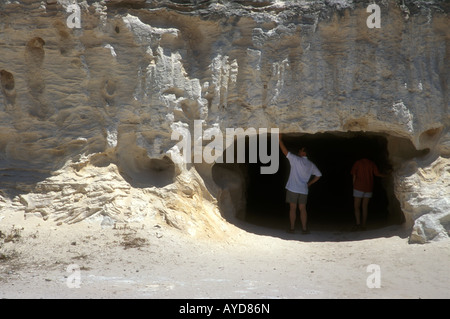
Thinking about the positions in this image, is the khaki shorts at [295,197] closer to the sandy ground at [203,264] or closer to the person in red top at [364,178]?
the sandy ground at [203,264]

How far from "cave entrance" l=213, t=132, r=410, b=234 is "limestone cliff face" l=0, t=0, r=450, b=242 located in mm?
932

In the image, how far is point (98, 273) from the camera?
538 centimetres

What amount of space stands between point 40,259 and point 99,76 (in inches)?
88.6

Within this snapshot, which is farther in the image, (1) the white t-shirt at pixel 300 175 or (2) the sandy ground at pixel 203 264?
(1) the white t-shirt at pixel 300 175

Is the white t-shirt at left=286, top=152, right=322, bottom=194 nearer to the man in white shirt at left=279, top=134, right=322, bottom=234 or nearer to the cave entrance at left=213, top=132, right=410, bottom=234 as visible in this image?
the man in white shirt at left=279, top=134, right=322, bottom=234

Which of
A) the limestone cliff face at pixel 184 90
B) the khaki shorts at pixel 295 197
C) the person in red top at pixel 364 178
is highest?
the limestone cliff face at pixel 184 90

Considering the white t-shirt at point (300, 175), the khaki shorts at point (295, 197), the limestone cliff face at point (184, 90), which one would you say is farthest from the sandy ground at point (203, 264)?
the white t-shirt at point (300, 175)

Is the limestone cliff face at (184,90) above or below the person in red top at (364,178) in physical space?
above

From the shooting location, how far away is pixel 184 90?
6809 millimetres

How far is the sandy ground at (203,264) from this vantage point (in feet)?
16.0

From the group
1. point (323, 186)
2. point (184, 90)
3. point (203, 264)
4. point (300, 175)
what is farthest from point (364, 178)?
point (203, 264)

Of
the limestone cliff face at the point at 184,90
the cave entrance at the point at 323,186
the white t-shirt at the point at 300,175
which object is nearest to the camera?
the limestone cliff face at the point at 184,90

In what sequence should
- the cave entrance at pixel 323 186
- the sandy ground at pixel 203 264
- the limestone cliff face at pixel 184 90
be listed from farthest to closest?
the cave entrance at pixel 323 186 < the limestone cliff face at pixel 184 90 < the sandy ground at pixel 203 264

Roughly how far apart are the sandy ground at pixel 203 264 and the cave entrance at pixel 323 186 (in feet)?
3.73
